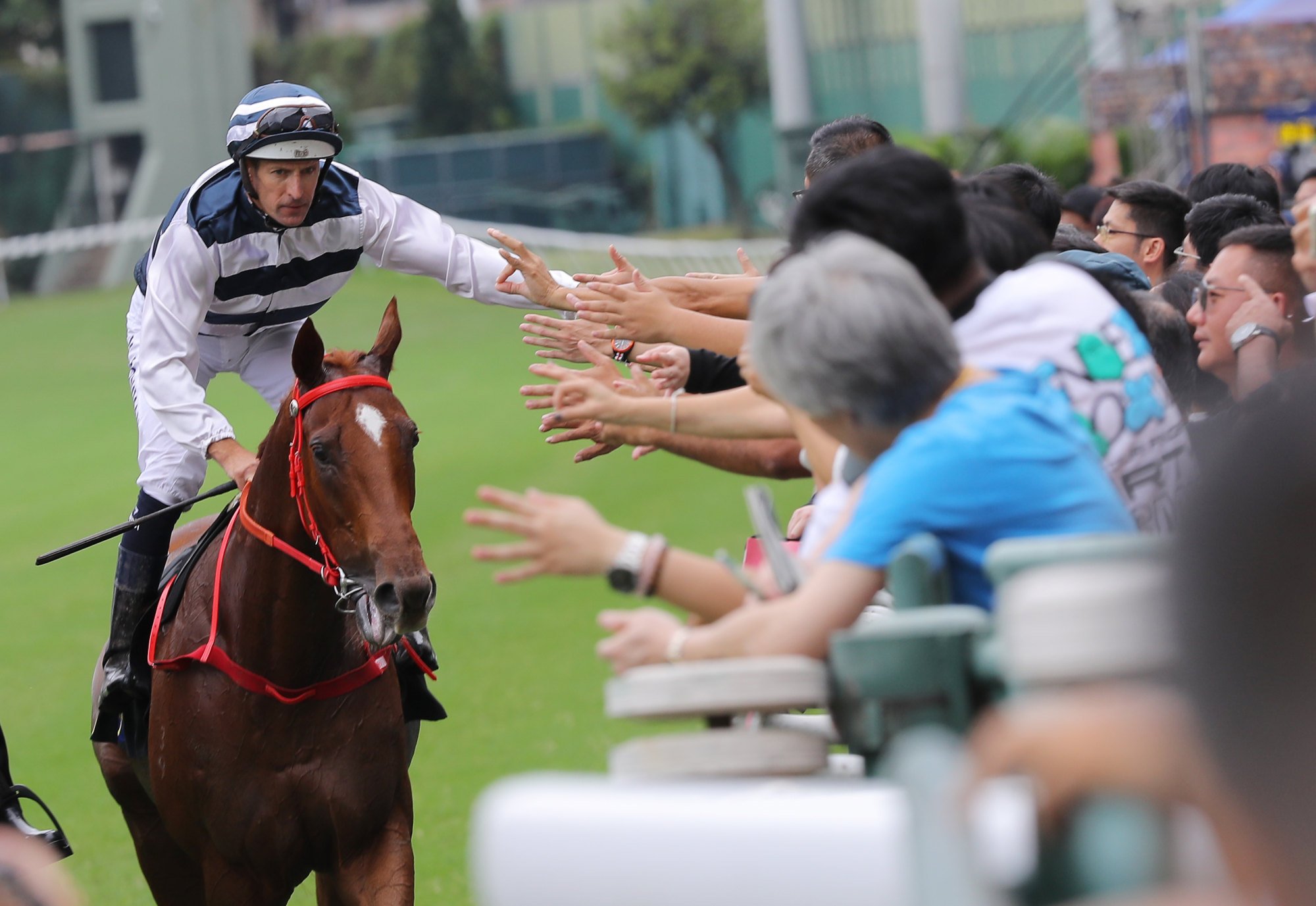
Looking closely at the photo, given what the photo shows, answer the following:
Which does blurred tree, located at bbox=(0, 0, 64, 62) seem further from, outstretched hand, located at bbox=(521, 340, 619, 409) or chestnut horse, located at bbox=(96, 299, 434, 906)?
outstretched hand, located at bbox=(521, 340, 619, 409)

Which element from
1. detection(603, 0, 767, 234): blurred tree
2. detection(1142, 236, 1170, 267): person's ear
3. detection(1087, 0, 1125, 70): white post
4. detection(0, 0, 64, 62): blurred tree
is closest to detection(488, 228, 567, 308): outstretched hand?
detection(1142, 236, 1170, 267): person's ear

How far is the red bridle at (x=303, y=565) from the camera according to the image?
4.18 meters

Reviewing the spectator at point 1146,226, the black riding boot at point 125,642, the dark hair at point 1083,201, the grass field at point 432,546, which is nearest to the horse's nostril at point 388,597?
the black riding boot at point 125,642

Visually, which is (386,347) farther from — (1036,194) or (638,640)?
(638,640)

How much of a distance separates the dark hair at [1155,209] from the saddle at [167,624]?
312 cm

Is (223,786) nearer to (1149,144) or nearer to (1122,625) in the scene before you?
(1122,625)

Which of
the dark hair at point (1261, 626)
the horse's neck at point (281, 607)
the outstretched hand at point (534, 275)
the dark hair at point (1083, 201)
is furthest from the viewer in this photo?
the dark hair at point (1083, 201)

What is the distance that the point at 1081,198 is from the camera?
8758 mm

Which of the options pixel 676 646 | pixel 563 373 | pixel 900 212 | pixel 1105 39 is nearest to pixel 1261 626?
pixel 676 646

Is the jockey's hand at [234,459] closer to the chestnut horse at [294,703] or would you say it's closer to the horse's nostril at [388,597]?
the chestnut horse at [294,703]

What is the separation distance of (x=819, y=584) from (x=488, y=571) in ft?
36.0

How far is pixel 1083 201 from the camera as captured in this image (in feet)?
28.7

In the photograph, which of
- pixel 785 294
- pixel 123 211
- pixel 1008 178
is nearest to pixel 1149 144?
pixel 1008 178

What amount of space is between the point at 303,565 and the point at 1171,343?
2285mm
